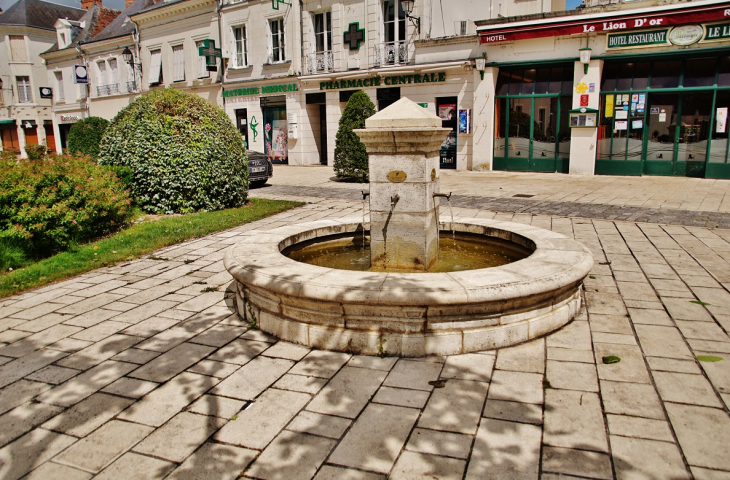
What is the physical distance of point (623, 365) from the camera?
3885mm

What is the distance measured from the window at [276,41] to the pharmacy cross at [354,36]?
3.85 meters

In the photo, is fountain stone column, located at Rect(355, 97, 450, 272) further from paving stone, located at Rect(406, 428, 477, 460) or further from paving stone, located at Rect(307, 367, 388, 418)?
paving stone, located at Rect(406, 428, 477, 460)

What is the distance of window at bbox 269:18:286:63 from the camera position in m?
23.3

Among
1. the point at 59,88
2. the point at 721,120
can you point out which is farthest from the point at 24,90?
the point at 721,120

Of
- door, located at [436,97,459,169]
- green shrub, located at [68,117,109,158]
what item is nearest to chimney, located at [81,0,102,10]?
green shrub, located at [68,117,109,158]

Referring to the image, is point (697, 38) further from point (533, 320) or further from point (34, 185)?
point (34, 185)

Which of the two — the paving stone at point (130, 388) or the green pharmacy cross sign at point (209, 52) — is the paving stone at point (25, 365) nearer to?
the paving stone at point (130, 388)

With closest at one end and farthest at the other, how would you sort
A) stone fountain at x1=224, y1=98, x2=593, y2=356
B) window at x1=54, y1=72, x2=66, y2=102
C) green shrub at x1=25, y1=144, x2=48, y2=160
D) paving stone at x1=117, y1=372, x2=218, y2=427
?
paving stone at x1=117, y1=372, x2=218, y2=427
stone fountain at x1=224, y1=98, x2=593, y2=356
green shrub at x1=25, y1=144, x2=48, y2=160
window at x1=54, y1=72, x2=66, y2=102

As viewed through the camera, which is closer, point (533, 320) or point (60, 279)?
point (533, 320)

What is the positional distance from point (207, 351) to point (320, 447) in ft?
5.69

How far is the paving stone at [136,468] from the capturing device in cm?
278

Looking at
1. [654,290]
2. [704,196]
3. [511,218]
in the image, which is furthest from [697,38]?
[654,290]

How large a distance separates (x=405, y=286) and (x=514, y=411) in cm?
125

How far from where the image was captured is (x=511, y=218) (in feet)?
31.9
